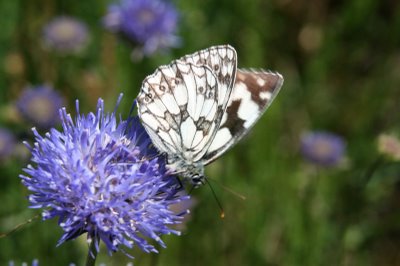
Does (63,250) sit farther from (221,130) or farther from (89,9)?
(89,9)

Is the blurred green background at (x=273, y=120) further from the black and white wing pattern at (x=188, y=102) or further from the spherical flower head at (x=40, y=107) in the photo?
the black and white wing pattern at (x=188, y=102)

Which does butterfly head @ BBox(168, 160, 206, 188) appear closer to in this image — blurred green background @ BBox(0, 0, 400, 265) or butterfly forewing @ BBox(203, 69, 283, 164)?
butterfly forewing @ BBox(203, 69, 283, 164)

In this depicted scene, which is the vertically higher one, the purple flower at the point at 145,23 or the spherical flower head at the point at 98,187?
the purple flower at the point at 145,23

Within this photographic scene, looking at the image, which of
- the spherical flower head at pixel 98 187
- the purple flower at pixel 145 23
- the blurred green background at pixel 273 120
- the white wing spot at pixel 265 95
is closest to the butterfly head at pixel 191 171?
the spherical flower head at pixel 98 187

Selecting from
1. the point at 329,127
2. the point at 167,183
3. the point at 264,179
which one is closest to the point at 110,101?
the point at 264,179

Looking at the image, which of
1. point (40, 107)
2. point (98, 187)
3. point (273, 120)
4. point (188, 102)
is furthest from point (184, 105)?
point (273, 120)

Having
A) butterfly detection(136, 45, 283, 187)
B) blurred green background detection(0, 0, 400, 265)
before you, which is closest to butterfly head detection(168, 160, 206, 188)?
butterfly detection(136, 45, 283, 187)
